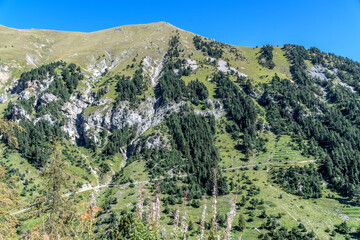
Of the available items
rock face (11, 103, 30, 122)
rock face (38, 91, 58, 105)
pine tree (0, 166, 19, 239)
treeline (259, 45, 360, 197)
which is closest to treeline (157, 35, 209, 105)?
treeline (259, 45, 360, 197)

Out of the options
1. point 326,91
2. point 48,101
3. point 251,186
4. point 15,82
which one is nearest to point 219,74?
point 326,91

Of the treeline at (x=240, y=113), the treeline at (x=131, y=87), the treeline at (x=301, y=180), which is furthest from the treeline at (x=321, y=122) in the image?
the treeline at (x=131, y=87)

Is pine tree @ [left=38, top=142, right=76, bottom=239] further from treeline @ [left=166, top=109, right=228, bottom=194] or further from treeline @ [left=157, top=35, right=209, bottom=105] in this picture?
treeline @ [left=157, top=35, right=209, bottom=105]

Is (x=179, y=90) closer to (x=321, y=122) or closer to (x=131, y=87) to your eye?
(x=131, y=87)

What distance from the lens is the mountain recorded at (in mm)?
70750

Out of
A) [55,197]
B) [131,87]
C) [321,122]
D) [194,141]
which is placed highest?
[131,87]

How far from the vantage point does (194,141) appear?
125750mm

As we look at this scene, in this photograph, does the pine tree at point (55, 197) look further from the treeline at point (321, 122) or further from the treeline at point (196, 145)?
the treeline at point (321, 122)

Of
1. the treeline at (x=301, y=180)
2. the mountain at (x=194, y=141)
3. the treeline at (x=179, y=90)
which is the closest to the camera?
the mountain at (x=194, y=141)

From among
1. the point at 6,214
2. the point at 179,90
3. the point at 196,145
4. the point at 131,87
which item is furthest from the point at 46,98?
the point at 6,214

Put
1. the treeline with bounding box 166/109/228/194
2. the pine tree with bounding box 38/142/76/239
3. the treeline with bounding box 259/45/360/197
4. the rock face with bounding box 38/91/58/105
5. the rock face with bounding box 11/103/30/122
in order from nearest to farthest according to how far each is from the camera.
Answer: the pine tree with bounding box 38/142/76/239 → the treeline with bounding box 166/109/228/194 → the treeline with bounding box 259/45/360/197 → the rock face with bounding box 11/103/30/122 → the rock face with bounding box 38/91/58/105

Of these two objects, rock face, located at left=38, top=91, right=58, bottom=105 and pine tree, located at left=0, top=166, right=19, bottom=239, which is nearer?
pine tree, located at left=0, top=166, right=19, bottom=239

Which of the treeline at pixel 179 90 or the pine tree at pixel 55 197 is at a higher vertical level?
the treeline at pixel 179 90

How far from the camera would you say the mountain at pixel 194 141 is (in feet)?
232
